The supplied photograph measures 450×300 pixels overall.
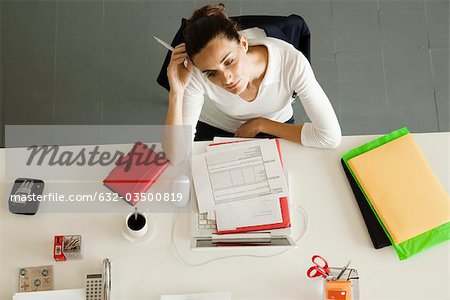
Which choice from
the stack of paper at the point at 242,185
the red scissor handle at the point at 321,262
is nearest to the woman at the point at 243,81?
the stack of paper at the point at 242,185

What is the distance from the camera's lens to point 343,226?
138 cm

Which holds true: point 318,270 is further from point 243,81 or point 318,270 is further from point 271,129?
point 243,81

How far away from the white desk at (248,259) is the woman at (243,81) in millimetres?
153

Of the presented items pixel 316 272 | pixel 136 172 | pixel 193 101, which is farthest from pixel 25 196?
pixel 316 272

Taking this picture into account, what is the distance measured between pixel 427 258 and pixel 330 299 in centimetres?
30

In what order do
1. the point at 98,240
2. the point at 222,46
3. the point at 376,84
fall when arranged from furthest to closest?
1. the point at 376,84
2. the point at 98,240
3. the point at 222,46

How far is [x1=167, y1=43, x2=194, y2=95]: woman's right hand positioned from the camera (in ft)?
4.58

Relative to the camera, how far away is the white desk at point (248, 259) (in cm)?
133

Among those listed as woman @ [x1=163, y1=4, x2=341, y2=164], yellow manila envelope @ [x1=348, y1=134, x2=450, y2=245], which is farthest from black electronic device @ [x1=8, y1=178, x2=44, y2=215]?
yellow manila envelope @ [x1=348, y1=134, x2=450, y2=245]

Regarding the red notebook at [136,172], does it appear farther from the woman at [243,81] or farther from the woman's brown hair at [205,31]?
the woman's brown hair at [205,31]

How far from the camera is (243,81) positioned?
1.38 metres

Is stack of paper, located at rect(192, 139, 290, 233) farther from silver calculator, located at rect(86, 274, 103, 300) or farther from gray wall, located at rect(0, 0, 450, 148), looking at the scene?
gray wall, located at rect(0, 0, 450, 148)

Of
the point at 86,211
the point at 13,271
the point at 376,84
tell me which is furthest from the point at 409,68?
the point at 13,271

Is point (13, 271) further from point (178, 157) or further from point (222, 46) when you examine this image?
point (222, 46)
